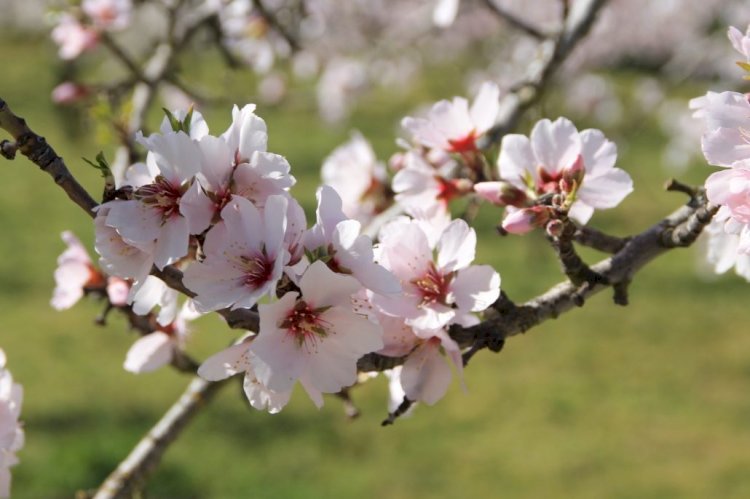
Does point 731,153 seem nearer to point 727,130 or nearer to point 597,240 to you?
point 727,130

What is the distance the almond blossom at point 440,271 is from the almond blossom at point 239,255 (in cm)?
16

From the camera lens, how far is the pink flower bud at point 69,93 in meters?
2.56

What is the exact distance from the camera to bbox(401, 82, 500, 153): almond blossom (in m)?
1.31

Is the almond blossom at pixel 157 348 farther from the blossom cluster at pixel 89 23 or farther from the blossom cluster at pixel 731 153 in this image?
the blossom cluster at pixel 89 23

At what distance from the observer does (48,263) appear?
25.3ft

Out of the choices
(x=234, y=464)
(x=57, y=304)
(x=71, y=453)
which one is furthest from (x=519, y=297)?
(x=57, y=304)

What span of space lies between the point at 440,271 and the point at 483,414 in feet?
14.5

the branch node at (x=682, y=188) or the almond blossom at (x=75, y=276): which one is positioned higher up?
the almond blossom at (x=75, y=276)

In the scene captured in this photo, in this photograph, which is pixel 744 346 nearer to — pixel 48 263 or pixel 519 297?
pixel 519 297

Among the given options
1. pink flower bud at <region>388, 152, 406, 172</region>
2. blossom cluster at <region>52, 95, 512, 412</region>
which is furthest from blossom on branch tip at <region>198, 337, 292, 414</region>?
pink flower bud at <region>388, 152, 406, 172</region>

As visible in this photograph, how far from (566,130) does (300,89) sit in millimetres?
13970

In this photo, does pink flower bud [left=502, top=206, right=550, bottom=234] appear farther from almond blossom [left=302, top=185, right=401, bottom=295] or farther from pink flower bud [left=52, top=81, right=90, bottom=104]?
pink flower bud [left=52, top=81, right=90, bottom=104]

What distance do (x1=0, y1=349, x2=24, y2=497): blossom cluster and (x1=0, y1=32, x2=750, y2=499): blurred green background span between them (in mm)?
1911

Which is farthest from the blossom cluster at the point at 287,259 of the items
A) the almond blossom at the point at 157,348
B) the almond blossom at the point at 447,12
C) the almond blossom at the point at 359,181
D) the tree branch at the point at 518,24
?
the almond blossom at the point at 447,12
